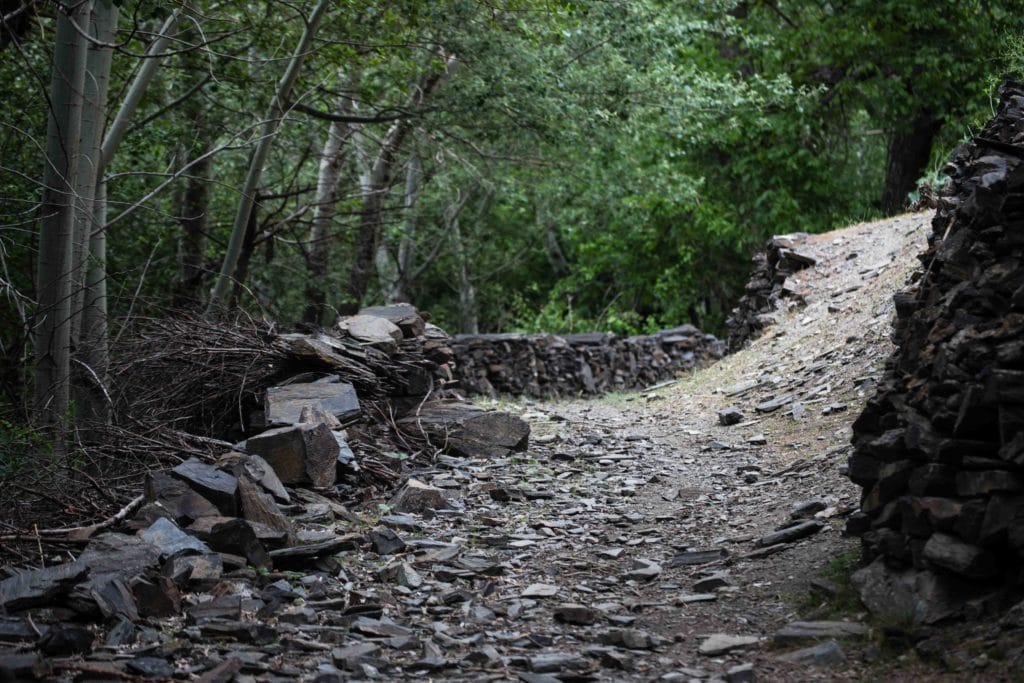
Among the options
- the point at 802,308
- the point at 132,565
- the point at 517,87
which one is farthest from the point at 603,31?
the point at 132,565

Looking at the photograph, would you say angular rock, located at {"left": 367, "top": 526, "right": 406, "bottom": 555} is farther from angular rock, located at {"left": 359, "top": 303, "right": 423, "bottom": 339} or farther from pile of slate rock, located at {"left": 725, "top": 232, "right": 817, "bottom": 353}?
pile of slate rock, located at {"left": 725, "top": 232, "right": 817, "bottom": 353}

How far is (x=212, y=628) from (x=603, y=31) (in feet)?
32.3

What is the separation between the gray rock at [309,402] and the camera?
701cm

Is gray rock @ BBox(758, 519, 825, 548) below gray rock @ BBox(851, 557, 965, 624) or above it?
below

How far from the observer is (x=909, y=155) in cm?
1736

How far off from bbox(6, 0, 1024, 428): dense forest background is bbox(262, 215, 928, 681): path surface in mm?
2841

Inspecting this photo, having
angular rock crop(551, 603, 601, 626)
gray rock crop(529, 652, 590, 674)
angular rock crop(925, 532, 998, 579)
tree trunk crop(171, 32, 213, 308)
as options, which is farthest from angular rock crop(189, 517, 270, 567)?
tree trunk crop(171, 32, 213, 308)

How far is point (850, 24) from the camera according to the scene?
Answer: 17.0m

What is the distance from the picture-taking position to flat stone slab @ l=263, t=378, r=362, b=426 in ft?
23.0

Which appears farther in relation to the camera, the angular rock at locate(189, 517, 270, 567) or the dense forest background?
the dense forest background

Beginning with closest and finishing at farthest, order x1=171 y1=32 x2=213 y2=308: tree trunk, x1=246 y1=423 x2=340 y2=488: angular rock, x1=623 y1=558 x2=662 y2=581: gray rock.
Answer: x1=623 y1=558 x2=662 y2=581: gray rock
x1=246 y1=423 x2=340 y2=488: angular rock
x1=171 y1=32 x2=213 y2=308: tree trunk

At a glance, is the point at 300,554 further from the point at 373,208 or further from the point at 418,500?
the point at 373,208

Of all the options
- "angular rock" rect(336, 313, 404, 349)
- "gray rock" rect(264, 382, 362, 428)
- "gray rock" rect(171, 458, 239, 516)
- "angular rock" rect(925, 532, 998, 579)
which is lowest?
"gray rock" rect(171, 458, 239, 516)

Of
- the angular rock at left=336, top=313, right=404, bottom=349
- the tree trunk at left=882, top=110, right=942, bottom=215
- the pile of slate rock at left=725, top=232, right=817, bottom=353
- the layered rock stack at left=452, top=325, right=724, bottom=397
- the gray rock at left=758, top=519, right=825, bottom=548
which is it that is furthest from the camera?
the tree trunk at left=882, top=110, right=942, bottom=215
